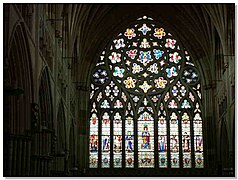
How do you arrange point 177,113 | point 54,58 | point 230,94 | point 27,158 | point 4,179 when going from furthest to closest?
1. point 177,113
2. point 230,94
3. point 54,58
4. point 27,158
5. point 4,179

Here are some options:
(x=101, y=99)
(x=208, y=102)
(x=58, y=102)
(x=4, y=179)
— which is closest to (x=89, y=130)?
(x=101, y=99)

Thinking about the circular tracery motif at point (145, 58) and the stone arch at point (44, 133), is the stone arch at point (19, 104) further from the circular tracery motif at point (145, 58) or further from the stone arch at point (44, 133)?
the circular tracery motif at point (145, 58)

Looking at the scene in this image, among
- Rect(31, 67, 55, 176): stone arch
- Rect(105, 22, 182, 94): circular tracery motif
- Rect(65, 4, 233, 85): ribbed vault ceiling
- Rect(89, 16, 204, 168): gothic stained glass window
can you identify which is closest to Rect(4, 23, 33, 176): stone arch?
Rect(31, 67, 55, 176): stone arch

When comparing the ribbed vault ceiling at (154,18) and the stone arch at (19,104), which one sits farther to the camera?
the ribbed vault ceiling at (154,18)

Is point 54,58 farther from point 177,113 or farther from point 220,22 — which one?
point 177,113

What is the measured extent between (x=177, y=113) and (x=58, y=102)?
43.5 ft

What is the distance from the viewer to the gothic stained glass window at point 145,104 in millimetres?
40438

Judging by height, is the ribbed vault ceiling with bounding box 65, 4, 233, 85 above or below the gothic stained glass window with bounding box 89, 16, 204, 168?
above

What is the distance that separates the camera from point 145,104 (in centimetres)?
4153

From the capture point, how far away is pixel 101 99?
1631 inches

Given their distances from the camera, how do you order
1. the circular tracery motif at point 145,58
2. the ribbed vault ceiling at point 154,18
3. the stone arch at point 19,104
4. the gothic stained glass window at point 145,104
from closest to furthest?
the stone arch at point 19,104, the ribbed vault ceiling at point 154,18, the gothic stained glass window at point 145,104, the circular tracery motif at point 145,58

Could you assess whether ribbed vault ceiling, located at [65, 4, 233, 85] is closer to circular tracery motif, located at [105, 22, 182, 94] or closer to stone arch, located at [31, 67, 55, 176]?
circular tracery motif, located at [105, 22, 182, 94]

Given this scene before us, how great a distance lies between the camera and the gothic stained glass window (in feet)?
133

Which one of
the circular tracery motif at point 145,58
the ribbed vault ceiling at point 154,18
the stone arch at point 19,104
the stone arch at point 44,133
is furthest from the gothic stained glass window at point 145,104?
the stone arch at point 19,104
